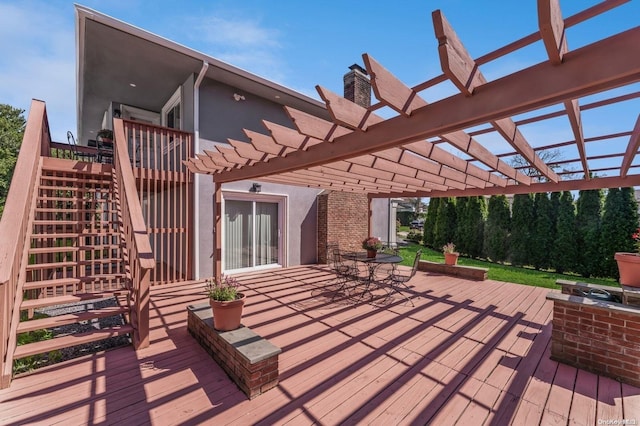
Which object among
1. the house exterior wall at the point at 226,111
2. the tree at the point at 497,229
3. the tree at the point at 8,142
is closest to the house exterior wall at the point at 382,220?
the tree at the point at 497,229

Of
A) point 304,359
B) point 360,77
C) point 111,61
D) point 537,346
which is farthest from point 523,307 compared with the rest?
point 111,61

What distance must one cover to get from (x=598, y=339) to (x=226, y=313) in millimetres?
4138

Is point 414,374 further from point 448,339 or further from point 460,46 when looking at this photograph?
point 460,46

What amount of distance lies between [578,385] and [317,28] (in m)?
6.65

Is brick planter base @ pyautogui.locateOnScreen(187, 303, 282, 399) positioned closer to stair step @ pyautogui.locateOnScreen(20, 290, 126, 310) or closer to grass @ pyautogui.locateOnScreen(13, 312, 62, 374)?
stair step @ pyautogui.locateOnScreen(20, 290, 126, 310)

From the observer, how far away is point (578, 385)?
2936mm

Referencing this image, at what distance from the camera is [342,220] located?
969 centimetres

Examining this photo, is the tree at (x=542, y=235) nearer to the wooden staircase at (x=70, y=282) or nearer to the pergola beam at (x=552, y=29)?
the pergola beam at (x=552, y=29)

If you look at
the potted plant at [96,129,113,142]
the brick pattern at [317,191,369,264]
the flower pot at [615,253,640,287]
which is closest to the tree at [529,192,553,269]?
the brick pattern at [317,191,369,264]

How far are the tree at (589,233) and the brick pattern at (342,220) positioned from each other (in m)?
7.15

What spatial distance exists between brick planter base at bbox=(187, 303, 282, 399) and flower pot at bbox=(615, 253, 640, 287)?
4.54 m

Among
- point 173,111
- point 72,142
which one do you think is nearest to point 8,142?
point 72,142

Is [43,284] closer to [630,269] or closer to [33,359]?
[33,359]

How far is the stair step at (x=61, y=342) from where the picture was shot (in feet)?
9.66
